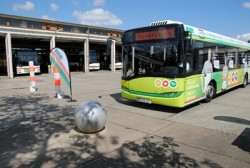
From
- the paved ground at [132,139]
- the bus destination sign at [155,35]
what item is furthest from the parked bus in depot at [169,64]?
the paved ground at [132,139]

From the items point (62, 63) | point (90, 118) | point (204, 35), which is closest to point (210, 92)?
point (204, 35)

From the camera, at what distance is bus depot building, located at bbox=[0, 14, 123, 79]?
24094 millimetres

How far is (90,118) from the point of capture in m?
5.16

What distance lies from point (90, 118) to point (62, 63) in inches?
199

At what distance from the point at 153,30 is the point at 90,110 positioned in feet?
12.2

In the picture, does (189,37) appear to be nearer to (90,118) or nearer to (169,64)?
(169,64)

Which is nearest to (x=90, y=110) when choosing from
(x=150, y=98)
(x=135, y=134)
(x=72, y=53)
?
(x=135, y=134)

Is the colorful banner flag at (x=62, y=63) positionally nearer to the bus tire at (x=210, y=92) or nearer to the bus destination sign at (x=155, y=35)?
the bus destination sign at (x=155, y=35)

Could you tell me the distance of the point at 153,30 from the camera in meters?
7.45

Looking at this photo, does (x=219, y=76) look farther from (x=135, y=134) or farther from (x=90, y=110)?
(x=90, y=110)

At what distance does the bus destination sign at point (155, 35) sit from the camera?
701 cm

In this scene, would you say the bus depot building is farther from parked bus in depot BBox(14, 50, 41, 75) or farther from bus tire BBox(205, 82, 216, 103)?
bus tire BBox(205, 82, 216, 103)

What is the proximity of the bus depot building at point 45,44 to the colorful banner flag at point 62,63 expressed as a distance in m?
14.7

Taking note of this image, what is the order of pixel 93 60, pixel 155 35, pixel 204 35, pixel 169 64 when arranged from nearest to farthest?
pixel 169 64, pixel 155 35, pixel 204 35, pixel 93 60
